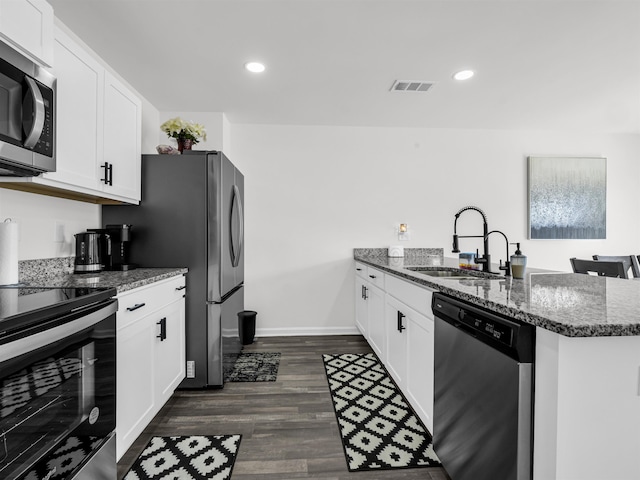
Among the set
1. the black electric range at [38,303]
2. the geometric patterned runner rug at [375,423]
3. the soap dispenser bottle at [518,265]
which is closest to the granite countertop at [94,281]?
the black electric range at [38,303]

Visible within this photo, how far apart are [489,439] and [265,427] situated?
135 cm

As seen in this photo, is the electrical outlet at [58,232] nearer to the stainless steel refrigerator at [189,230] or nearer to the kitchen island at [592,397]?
the stainless steel refrigerator at [189,230]

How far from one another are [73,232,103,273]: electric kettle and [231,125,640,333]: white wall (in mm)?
1903

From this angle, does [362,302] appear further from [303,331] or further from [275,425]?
[275,425]

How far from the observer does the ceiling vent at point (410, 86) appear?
2896 millimetres

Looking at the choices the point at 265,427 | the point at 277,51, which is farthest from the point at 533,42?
the point at 265,427

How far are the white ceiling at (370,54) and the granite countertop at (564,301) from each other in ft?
5.14

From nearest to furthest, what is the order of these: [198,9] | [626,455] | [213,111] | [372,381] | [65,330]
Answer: [626,455] → [65,330] → [198,9] → [372,381] → [213,111]

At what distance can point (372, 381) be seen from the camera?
265 cm

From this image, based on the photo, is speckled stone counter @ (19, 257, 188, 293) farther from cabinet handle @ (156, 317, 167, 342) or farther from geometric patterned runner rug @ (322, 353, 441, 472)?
geometric patterned runner rug @ (322, 353, 441, 472)

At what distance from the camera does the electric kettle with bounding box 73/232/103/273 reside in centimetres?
202

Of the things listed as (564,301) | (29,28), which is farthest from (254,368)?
(29,28)

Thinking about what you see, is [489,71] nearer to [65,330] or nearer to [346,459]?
[346,459]

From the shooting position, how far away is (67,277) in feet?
6.14
